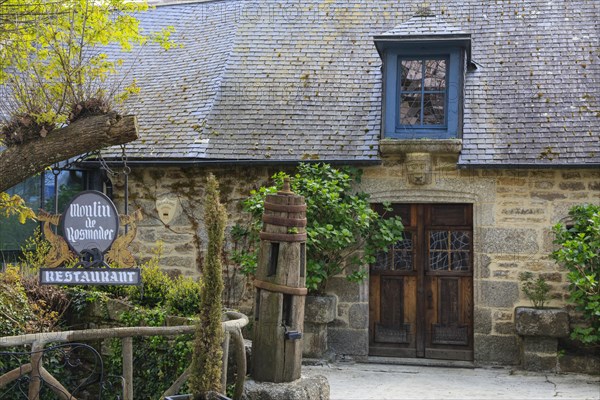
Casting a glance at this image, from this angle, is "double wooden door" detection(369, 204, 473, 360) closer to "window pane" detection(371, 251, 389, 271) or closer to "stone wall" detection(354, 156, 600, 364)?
"window pane" detection(371, 251, 389, 271)

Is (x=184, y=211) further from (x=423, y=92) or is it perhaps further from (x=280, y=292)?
(x=280, y=292)

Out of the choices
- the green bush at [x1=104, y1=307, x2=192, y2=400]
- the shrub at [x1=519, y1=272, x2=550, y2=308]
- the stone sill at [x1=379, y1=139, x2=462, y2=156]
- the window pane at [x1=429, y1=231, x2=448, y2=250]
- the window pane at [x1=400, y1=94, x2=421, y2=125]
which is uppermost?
the window pane at [x1=400, y1=94, x2=421, y2=125]

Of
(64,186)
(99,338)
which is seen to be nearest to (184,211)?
(64,186)

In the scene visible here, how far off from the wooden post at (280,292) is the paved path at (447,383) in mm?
1274

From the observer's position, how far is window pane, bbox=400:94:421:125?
1047cm

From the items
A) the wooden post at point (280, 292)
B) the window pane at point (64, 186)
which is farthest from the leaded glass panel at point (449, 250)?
the window pane at point (64, 186)

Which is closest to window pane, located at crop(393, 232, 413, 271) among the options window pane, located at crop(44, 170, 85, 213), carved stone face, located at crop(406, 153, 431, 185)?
carved stone face, located at crop(406, 153, 431, 185)

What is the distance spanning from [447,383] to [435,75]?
389cm

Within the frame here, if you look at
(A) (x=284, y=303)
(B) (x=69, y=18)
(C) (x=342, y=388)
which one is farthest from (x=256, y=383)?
(B) (x=69, y=18)

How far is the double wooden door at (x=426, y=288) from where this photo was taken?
10578mm

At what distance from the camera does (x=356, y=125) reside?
10.9 m

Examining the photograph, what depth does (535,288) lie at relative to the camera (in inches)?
395

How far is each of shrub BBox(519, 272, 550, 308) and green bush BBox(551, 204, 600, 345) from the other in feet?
1.08

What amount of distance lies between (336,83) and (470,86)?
1.85 meters
